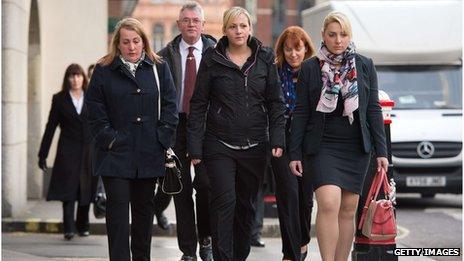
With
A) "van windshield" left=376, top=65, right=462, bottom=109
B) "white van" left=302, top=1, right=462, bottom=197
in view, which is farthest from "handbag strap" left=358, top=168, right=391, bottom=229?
"van windshield" left=376, top=65, right=462, bottom=109

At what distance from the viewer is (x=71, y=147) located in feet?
40.3

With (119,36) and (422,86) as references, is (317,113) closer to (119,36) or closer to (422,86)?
(119,36)

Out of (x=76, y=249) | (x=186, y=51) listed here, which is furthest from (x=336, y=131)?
(x=76, y=249)

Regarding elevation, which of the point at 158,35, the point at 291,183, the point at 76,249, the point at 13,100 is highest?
the point at 158,35

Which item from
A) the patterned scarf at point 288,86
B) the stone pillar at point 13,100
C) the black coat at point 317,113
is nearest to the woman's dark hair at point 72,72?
the stone pillar at point 13,100

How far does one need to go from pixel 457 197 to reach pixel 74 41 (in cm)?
621

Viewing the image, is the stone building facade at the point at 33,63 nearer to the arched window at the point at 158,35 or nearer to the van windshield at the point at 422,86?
the van windshield at the point at 422,86

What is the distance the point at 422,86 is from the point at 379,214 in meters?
9.07

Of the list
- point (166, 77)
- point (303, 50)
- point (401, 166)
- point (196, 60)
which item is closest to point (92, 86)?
point (166, 77)

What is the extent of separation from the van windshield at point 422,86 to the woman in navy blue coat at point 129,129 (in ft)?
29.6

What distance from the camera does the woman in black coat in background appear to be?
12195mm

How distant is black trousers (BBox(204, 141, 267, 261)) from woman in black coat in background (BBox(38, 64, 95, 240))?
3.85m

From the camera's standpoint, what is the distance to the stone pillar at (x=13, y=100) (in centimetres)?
1308

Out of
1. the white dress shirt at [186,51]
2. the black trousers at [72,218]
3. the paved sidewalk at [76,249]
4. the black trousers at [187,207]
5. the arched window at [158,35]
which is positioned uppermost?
the arched window at [158,35]
